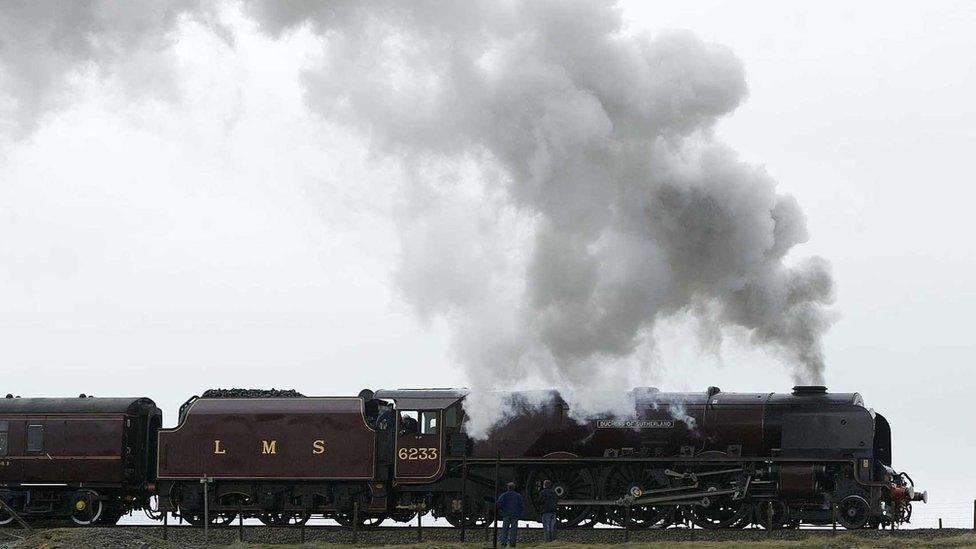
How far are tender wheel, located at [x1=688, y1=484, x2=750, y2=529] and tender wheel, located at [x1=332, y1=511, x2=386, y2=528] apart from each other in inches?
298

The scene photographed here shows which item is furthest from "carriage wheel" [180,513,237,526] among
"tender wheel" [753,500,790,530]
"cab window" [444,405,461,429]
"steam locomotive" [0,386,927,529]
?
"tender wheel" [753,500,790,530]

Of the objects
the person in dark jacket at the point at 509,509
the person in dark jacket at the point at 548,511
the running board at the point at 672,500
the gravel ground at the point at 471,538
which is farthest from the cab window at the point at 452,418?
the person in dark jacket at the point at 509,509

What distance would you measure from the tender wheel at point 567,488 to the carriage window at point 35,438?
1270 cm

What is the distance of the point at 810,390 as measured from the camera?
1313 inches

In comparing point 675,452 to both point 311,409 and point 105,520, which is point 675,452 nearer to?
point 311,409

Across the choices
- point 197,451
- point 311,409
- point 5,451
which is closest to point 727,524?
point 311,409

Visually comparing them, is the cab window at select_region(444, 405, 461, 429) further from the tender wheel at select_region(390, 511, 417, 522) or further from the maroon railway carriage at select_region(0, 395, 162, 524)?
the maroon railway carriage at select_region(0, 395, 162, 524)

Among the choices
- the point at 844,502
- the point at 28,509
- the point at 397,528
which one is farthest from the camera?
the point at 28,509

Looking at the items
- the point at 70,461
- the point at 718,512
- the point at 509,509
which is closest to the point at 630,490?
the point at 718,512

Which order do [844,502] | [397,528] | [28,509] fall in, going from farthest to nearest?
[28,509]
[397,528]
[844,502]

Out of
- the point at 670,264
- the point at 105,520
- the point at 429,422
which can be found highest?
the point at 670,264

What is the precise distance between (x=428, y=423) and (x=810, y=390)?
8872mm

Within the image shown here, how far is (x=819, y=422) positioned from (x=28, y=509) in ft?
64.5

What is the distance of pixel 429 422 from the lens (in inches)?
1351
